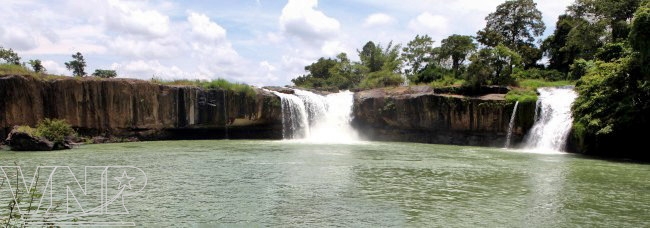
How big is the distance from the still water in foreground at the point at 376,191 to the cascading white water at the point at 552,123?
20.8ft

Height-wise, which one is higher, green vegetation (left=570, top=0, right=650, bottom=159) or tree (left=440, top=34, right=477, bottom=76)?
tree (left=440, top=34, right=477, bottom=76)

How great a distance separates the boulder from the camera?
2353cm

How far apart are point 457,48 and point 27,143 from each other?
3593cm

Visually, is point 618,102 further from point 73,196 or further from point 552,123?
point 73,196

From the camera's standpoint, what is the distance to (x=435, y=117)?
33.7 meters

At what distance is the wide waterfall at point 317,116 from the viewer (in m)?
35.5

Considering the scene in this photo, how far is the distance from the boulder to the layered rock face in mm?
4442

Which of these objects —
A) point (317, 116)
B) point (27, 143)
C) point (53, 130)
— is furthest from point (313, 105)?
point (27, 143)

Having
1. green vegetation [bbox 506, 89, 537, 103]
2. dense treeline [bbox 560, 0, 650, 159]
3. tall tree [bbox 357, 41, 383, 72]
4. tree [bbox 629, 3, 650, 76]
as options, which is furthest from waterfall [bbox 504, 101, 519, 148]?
tall tree [bbox 357, 41, 383, 72]

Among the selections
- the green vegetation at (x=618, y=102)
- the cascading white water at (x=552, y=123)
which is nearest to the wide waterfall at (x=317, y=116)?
the cascading white water at (x=552, y=123)

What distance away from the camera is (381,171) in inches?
651

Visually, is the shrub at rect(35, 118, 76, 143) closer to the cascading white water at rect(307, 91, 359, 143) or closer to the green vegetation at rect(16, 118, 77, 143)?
the green vegetation at rect(16, 118, 77, 143)

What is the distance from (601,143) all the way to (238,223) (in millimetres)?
22144

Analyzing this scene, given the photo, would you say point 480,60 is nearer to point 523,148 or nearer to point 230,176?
point 523,148
